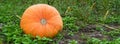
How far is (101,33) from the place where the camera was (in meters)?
6.74

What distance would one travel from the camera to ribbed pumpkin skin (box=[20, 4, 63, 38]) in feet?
19.3

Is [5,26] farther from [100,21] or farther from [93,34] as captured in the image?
[100,21]

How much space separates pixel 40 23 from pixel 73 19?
139cm

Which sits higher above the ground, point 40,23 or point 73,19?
point 40,23

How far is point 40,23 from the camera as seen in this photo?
5.94 m

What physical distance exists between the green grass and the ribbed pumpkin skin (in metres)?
0.12

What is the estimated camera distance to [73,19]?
7195 mm

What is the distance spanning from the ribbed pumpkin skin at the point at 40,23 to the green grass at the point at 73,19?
121mm

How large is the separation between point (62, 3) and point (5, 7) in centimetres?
138

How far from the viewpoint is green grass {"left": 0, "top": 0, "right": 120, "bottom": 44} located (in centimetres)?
594

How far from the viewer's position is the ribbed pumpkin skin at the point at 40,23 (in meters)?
5.89

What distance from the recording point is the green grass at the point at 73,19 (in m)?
5.94

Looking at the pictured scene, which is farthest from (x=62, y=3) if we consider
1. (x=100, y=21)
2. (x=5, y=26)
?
(x=5, y=26)

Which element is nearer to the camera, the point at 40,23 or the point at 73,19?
the point at 40,23
